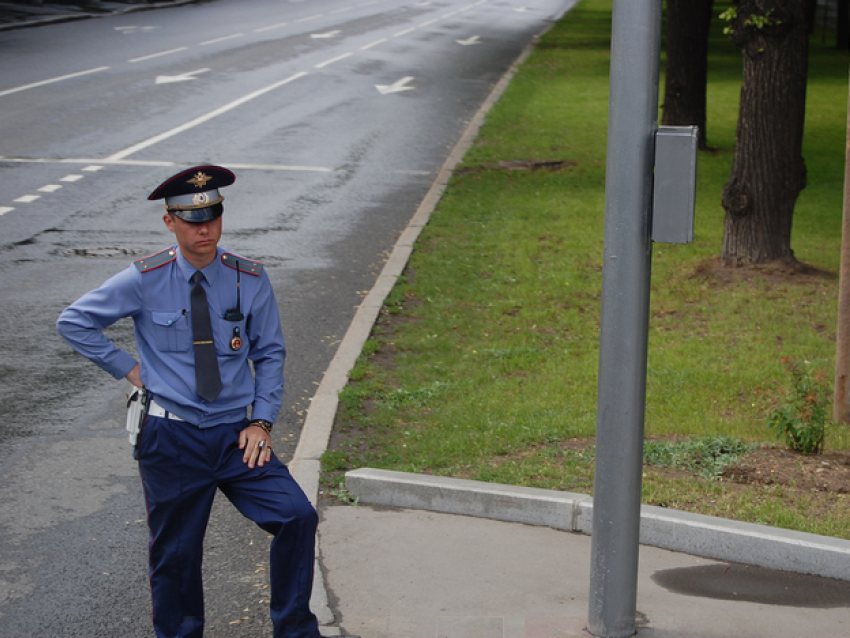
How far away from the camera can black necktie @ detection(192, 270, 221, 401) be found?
4156 mm

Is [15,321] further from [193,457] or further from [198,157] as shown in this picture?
[198,157]

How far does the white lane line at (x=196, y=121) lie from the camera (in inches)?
667

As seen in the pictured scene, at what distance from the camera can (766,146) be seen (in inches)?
432

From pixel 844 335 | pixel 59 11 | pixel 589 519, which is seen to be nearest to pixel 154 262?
pixel 589 519

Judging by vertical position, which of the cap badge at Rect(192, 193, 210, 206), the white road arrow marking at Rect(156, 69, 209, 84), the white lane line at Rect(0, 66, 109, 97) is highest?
the cap badge at Rect(192, 193, 210, 206)

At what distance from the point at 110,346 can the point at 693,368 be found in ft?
16.8

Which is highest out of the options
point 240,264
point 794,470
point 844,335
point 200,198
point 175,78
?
point 200,198

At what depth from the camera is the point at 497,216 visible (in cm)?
1350

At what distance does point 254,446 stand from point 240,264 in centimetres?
70

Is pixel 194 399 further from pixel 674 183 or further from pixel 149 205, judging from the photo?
pixel 149 205

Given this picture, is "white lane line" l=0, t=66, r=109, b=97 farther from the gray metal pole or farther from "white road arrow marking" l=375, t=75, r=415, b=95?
the gray metal pole

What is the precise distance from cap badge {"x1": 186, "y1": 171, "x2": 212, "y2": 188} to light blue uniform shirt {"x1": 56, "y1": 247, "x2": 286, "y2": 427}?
283 mm

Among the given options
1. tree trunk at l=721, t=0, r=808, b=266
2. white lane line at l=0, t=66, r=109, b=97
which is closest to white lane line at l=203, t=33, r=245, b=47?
white lane line at l=0, t=66, r=109, b=97

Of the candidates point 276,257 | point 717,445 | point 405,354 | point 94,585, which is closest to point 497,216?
point 276,257
